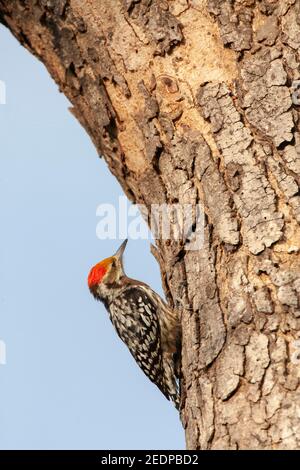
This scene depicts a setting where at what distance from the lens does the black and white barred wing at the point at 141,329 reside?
5773 mm

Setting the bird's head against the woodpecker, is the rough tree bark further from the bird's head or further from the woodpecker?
the bird's head

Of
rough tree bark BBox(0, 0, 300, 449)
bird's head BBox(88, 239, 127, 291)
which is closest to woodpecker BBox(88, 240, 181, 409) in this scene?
bird's head BBox(88, 239, 127, 291)

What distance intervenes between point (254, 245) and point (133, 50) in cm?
144

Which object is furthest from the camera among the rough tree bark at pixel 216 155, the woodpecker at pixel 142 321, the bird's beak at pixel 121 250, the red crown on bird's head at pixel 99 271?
the bird's beak at pixel 121 250

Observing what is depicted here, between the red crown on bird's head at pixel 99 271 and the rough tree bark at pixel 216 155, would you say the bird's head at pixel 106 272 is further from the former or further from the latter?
the rough tree bark at pixel 216 155

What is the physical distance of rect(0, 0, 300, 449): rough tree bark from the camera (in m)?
4.05

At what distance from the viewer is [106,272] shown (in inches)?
260

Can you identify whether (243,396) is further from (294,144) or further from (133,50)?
(133,50)

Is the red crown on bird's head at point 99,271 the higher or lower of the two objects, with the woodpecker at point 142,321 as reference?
higher

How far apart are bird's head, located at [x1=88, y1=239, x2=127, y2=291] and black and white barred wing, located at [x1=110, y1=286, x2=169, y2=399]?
26 cm

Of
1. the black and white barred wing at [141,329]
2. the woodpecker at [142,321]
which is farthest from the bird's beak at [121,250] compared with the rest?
the black and white barred wing at [141,329]

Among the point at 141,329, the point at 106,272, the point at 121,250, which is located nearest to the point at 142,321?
the point at 141,329

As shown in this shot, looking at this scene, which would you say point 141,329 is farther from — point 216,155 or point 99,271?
point 216,155

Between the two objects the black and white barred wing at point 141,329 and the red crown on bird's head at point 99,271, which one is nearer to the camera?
the black and white barred wing at point 141,329
